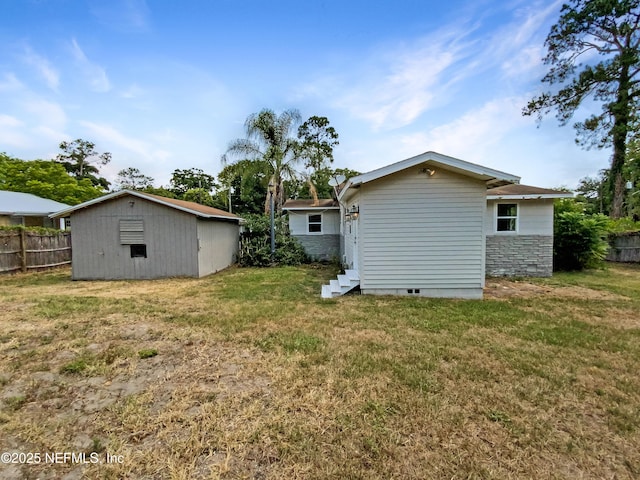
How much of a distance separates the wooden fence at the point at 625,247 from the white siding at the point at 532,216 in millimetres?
7720

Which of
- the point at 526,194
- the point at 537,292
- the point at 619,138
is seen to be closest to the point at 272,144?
the point at 526,194

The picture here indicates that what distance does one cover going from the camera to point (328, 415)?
2.60m

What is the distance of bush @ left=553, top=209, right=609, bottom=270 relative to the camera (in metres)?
10.2

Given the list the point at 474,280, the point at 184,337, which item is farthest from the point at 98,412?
the point at 474,280

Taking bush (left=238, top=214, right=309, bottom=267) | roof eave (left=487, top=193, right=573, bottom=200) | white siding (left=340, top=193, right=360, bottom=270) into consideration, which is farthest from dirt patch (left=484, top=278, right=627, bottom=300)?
bush (left=238, top=214, right=309, bottom=267)

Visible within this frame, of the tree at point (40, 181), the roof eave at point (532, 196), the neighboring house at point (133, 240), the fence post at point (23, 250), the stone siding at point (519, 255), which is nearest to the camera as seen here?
the roof eave at point (532, 196)

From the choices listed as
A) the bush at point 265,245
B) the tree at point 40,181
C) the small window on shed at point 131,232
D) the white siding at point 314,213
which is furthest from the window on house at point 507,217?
the tree at point 40,181

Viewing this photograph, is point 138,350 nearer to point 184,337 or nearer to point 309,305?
point 184,337

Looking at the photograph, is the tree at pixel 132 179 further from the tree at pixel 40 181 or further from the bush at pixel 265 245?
the bush at pixel 265 245

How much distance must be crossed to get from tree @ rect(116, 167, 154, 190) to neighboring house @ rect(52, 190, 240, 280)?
→ 3431 cm

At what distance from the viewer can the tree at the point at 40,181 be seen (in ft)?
79.9

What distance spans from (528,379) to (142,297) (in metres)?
7.69

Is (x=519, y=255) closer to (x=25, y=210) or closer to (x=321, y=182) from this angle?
(x=321, y=182)

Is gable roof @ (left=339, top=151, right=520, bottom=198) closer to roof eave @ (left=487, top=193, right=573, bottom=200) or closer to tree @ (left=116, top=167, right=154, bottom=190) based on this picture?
roof eave @ (left=487, top=193, right=573, bottom=200)
